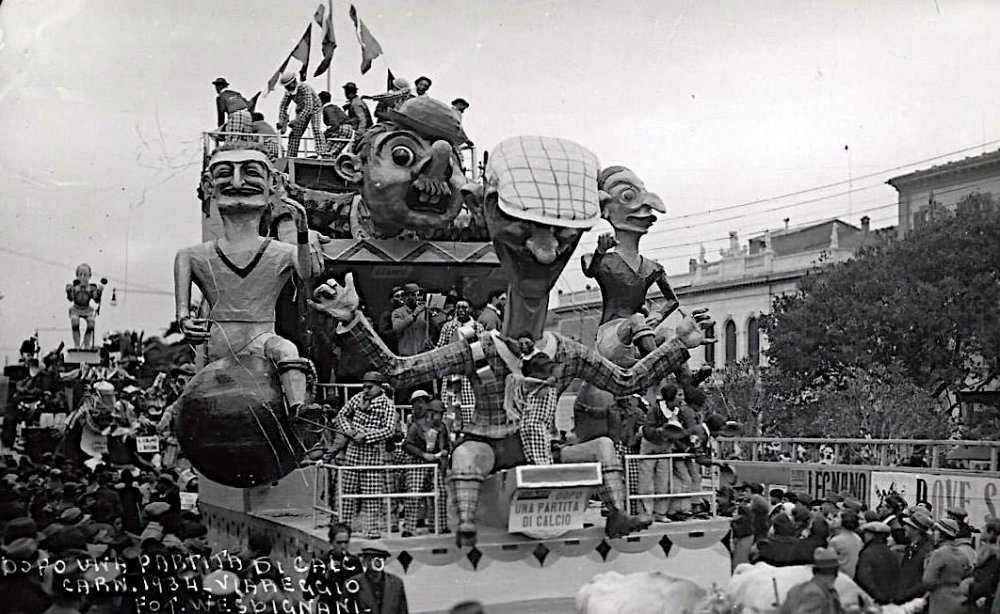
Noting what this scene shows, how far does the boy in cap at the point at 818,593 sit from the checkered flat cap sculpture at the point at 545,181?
4.26m

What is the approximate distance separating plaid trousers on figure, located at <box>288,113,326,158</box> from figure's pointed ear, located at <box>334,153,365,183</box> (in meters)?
2.02

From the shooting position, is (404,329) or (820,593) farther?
(404,329)

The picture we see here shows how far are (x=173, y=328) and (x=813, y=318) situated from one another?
2589 centimetres

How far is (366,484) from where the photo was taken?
9.73m

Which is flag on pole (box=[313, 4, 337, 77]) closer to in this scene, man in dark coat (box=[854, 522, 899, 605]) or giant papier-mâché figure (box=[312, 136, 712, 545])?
giant papier-mâché figure (box=[312, 136, 712, 545])

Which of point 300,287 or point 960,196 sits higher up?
point 960,196

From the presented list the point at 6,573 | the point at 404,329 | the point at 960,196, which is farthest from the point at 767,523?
the point at 960,196

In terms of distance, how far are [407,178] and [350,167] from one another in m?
1.06

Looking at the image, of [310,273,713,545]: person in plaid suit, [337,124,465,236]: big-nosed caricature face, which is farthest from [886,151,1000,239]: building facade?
[310,273,713,545]: person in plaid suit

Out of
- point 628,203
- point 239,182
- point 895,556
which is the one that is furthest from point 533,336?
point 895,556

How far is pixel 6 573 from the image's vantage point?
6.76 meters

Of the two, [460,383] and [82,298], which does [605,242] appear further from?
[82,298]

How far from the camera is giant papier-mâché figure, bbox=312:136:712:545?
9.54m

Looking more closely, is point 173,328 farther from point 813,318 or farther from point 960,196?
point 960,196
